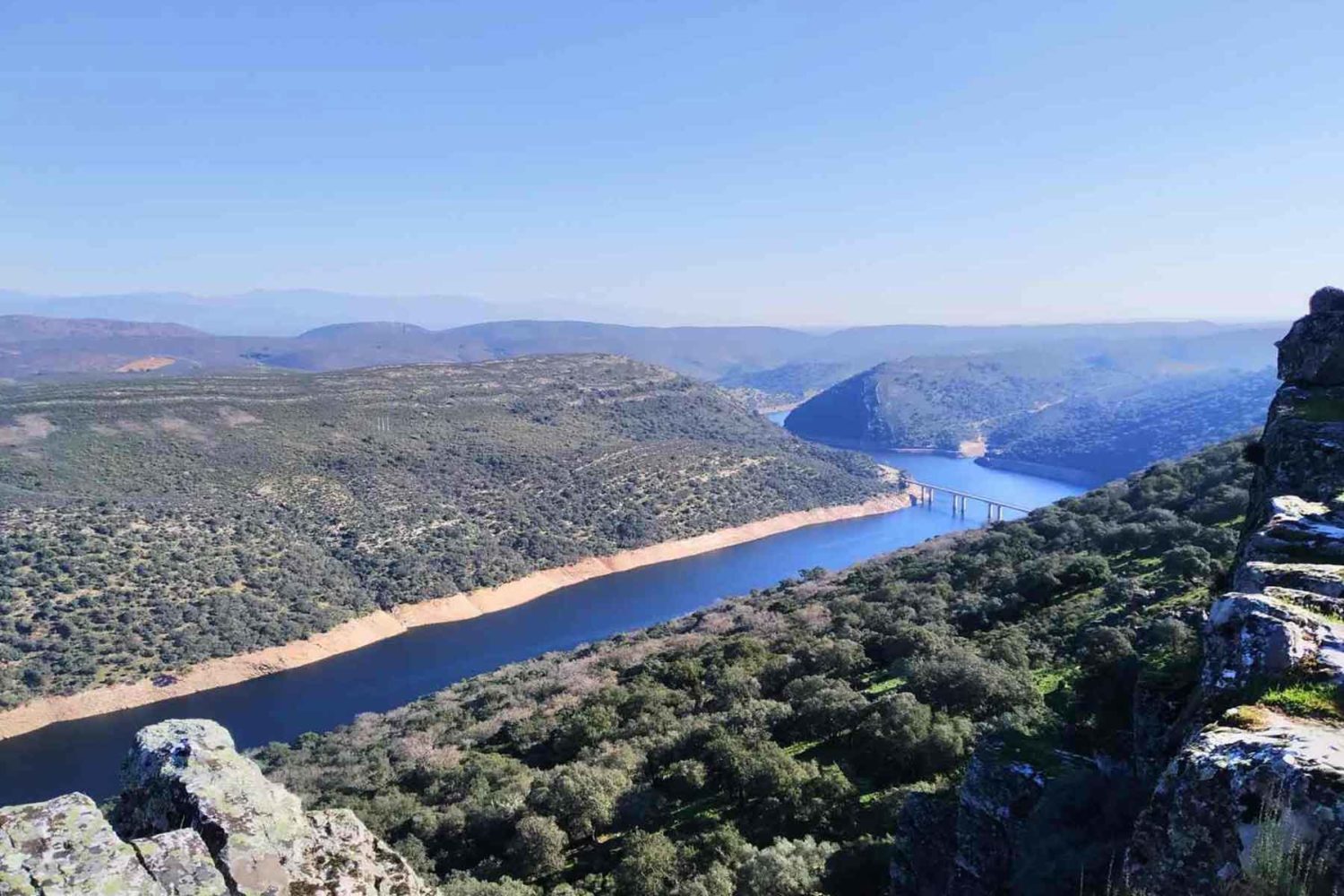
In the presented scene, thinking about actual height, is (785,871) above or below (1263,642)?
below

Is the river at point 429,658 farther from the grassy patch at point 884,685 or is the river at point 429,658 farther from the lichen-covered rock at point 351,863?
the lichen-covered rock at point 351,863

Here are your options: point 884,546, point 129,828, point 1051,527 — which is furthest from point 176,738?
point 884,546

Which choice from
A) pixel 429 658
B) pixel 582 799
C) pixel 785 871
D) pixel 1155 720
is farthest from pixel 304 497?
pixel 1155 720

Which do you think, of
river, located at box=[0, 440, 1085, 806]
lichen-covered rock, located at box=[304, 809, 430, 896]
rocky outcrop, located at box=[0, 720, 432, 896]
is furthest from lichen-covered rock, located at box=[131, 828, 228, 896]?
river, located at box=[0, 440, 1085, 806]

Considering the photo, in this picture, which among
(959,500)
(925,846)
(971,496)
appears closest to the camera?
(925,846)

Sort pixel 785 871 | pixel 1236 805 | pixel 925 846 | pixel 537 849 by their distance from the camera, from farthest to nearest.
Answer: pixel 537 849 < pixel 785 871 < pixel 925 846 < pixel 1236 805

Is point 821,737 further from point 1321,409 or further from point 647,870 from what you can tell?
point 1321,409

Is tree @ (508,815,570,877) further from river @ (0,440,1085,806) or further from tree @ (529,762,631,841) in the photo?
river @ (0,440,1085,806)
